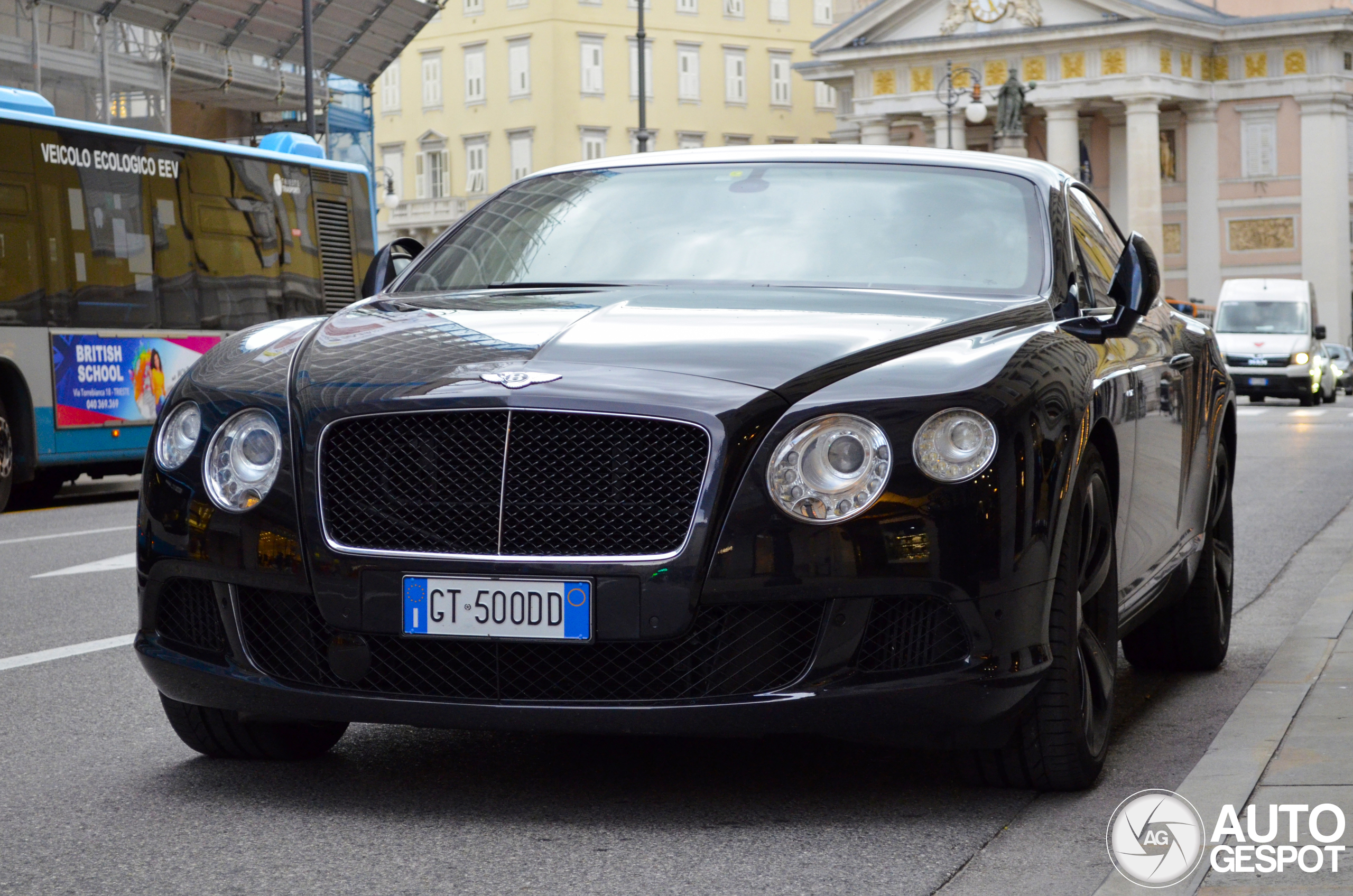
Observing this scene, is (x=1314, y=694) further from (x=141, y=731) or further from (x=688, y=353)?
(x=141, y=731)

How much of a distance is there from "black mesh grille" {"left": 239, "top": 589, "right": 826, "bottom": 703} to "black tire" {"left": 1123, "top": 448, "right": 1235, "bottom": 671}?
249 centimetres

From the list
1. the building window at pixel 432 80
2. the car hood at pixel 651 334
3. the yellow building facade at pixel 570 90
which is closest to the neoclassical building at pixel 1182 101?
the yellow building facade at pixel 570 90

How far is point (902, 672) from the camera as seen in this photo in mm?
3994

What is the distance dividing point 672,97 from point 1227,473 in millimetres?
77927

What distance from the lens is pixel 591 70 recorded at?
8300 cm

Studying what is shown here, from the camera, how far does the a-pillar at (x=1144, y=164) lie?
71.4 meters

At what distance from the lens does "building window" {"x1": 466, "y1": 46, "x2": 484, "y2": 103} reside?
8456 cm

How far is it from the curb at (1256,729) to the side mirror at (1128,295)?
99 centimetres

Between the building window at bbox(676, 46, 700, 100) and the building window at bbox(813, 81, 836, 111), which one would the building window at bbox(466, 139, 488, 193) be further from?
the building window at bbox(813, 81, 836, 111)

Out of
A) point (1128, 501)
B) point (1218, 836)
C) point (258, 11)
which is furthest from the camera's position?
point (258, 11)

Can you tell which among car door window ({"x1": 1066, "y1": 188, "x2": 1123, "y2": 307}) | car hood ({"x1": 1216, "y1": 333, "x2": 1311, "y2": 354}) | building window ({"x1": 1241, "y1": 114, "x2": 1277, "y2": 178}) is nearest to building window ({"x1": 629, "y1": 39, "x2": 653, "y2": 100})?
building window ({"x1": 1241, "y1": 114, "x2": 1277, "y2": 178})

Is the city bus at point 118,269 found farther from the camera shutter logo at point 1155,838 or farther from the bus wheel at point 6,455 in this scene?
the camera shutter logo at point 1155,838

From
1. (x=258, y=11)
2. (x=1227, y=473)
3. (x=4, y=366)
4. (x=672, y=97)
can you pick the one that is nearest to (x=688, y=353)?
(x=1227, y=473)

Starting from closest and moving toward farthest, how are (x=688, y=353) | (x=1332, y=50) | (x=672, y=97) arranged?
(x=688, y=353), (x=1332, y=50), (x=672, y=97)
